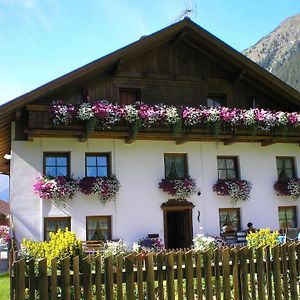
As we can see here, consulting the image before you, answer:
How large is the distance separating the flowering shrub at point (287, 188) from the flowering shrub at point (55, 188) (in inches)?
307

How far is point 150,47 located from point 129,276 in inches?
504

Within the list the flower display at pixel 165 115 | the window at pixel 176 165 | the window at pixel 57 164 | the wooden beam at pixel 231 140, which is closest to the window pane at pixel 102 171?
the window at pixel 57 164

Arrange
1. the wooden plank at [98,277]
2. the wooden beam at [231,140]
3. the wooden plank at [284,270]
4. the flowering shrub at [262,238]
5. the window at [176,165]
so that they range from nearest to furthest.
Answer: the wooden plank at [98,277] < the wooden plank at [284,270] < the flowering shrub at [262,238] < the wooden beam at [231,140] < the window at [176,165]

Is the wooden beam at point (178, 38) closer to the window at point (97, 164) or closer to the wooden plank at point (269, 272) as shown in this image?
the window at point (97, 164)

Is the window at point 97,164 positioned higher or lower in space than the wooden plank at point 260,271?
higher

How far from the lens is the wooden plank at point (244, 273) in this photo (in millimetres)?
6546

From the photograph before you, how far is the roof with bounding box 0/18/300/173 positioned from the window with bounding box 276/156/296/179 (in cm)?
227

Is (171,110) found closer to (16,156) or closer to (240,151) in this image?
(240,151)

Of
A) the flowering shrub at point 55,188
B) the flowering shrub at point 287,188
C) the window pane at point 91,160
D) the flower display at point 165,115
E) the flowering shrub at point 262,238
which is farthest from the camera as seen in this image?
the flowering shrub at point 287,188

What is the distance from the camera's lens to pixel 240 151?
720 inches

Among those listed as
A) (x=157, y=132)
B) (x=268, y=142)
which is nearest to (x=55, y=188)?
(x=157, y=132)

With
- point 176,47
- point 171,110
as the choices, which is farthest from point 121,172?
point 176,47

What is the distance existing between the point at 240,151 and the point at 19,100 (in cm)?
842

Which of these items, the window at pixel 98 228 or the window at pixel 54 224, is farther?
the window at pixel 98 228
